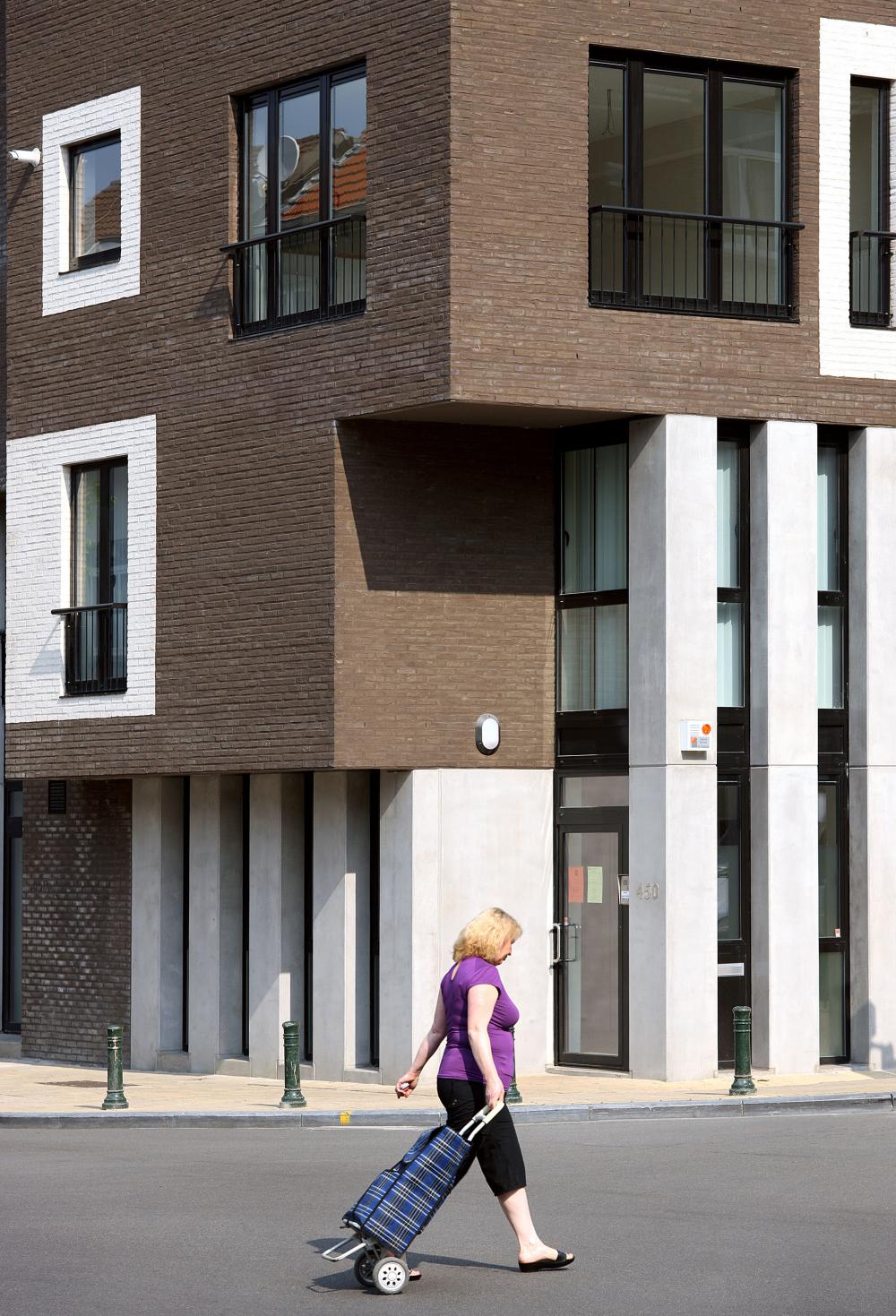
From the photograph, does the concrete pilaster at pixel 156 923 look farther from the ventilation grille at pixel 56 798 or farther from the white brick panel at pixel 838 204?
the white brick panel at pixel 838 204

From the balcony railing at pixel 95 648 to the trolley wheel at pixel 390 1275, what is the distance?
13.7 metres

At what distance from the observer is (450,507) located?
836 inches

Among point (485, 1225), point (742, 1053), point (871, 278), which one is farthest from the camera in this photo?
point (871, 278)

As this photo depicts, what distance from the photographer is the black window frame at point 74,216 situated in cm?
2364

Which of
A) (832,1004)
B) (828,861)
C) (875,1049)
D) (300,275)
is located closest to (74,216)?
(300,275)

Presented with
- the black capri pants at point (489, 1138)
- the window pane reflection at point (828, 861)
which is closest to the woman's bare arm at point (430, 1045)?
the black capri pants at point (489, 1138)

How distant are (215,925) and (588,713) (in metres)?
4.68

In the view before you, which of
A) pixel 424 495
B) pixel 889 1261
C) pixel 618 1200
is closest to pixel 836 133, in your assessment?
pixel 424 495

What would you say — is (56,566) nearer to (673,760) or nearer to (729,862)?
(673,760)

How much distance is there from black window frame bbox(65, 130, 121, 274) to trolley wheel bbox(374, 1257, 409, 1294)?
1536 centimetres

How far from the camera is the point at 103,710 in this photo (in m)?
23.5

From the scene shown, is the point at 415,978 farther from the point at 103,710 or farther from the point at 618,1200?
the point at 618,1200

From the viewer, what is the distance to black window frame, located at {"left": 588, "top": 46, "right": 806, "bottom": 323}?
20406mm

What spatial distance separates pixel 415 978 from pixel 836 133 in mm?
9011
